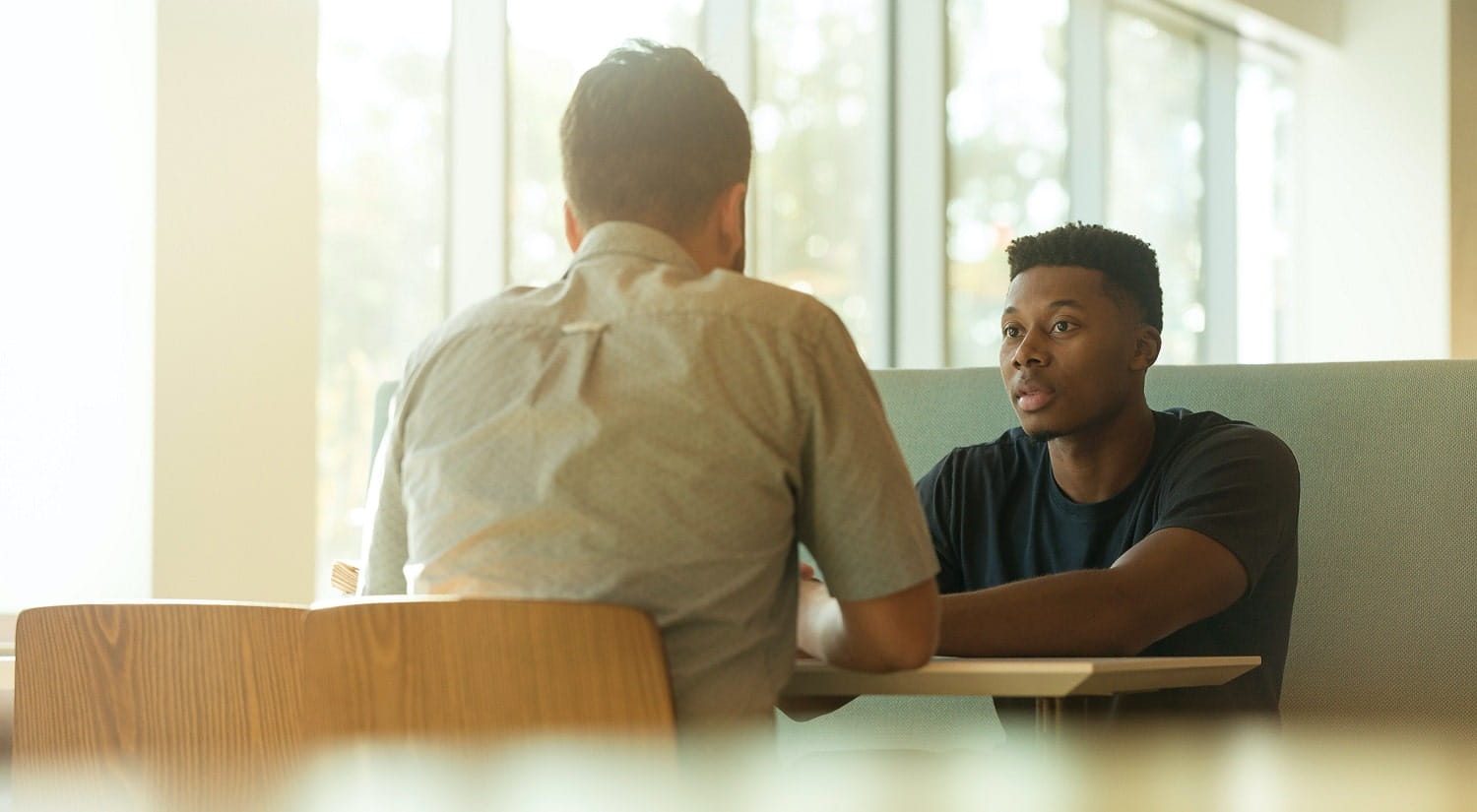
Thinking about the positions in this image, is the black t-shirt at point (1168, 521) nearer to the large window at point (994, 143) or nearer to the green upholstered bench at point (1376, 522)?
the green upholstered bench at point (1376, 522)

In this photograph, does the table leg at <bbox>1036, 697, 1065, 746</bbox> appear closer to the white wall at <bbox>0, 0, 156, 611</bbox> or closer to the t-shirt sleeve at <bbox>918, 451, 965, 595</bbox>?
the t-shirt sleeve at <bbox>918, 451, 965, 595</bbox>

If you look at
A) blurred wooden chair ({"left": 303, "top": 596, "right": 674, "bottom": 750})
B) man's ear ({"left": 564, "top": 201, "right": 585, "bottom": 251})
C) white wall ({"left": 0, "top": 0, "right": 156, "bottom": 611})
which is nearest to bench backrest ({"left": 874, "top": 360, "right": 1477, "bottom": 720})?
man's ear ({"left": 564, "top": 201, "right": 585, "bottom": 251})

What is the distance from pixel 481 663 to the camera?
38.9 inches

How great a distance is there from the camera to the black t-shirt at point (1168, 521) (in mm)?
1857

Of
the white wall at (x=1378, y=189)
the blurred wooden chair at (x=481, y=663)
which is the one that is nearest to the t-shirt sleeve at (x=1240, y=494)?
the blurred wooden chair at (x=481, y=663)

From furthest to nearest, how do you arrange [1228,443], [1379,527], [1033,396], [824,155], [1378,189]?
[1378,189] < [824,155] < [1379,527] < [1033,396] < [1228,443]

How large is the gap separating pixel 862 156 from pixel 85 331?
348 centimetres

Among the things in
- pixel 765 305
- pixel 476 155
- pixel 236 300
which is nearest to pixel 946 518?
pixel 765 305

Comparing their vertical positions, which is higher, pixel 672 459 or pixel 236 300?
pixel 236 300

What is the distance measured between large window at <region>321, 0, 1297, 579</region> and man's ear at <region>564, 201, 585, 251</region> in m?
2.04

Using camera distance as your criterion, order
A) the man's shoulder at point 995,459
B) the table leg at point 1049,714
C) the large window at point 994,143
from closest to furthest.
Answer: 1. the table leg at point 1049,714
2. the man's shoulder at point 995,459
3. the large window at point 994,143

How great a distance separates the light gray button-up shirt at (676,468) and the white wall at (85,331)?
2138mm

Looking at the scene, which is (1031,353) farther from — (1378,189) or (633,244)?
(1378,189)

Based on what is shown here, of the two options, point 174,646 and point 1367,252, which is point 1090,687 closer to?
point 174,646
